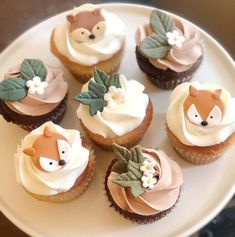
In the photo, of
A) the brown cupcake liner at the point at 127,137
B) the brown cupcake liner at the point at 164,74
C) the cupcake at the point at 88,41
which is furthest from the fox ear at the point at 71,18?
the brown cupcake liner at the point at 127,137

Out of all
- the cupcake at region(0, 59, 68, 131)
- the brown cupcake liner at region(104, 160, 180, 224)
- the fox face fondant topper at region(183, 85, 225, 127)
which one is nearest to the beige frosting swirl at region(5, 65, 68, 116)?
the cupcake at region(0, 59, 68, 131)

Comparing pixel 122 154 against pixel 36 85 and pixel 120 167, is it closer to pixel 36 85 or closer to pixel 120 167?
pixel 120 167

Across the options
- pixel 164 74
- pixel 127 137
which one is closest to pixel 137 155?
pixel 127 137

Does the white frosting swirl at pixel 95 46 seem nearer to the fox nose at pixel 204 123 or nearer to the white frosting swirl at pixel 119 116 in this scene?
the white frosting swirl at pixel 119 116

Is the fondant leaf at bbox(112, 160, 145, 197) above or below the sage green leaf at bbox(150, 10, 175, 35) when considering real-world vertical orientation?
below

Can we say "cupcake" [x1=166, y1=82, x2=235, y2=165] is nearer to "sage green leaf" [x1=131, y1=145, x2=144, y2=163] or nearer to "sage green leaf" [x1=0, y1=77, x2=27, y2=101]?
"sage green leaf" [x1=131, y1=145, x2=144, y2=163]

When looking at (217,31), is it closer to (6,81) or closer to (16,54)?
(16,54)
